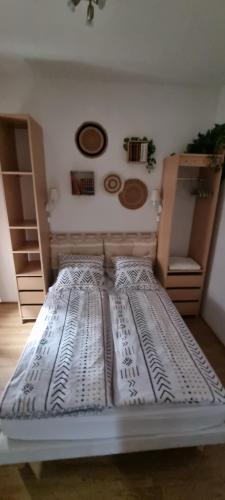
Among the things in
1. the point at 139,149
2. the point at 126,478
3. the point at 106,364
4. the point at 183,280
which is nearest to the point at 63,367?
the point at 106,364

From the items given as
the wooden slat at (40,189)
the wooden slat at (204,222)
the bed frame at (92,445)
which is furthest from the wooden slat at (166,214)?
the bed frame at (92,445)

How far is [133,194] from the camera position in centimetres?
249

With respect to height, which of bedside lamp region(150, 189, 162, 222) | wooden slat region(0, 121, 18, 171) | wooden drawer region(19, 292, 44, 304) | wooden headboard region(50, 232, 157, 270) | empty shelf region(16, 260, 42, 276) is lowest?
wooden drawer region(19, 292, 44, 304)

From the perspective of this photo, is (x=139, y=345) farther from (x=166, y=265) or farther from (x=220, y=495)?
(x=166, y=265)

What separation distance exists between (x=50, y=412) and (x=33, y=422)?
11cm

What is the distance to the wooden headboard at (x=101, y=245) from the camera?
8.32 feet

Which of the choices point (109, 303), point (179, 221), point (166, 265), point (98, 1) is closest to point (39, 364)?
point (109, 303)

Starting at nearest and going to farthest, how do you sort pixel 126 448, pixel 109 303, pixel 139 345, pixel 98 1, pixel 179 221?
pixel 98 1, pixel 126 448, pixel 139 345, pixel 109 303, pixel 179 221

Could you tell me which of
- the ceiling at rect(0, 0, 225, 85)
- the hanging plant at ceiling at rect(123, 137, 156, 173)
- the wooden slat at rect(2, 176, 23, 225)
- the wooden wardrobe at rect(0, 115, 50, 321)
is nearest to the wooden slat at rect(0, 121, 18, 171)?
the wooden wardrobe at rect(0, 115, 50, 321)

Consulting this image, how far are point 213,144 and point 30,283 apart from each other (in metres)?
2.31

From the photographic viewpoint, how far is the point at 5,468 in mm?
1238

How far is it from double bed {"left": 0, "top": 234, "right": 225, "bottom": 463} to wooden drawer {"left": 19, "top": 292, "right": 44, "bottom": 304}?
0.94 meters

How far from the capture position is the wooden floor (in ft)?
3.71

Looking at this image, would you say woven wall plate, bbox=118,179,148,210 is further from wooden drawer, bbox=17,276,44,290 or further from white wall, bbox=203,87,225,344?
wooden drawer, bbox=17,276,44,290
